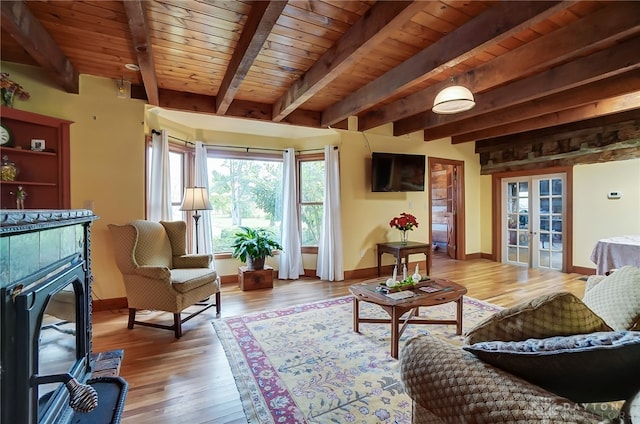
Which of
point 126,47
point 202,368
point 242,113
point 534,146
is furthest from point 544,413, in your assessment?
point 534,146

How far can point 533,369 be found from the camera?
0.90m

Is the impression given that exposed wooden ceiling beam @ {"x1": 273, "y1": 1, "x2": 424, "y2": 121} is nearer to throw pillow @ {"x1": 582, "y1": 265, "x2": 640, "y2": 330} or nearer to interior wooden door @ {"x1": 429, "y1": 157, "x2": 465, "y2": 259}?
throw pillow @ {"x1": 582, "y1": 265, "x2": 640, "y2": 330}

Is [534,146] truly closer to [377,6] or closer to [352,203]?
[352,203]

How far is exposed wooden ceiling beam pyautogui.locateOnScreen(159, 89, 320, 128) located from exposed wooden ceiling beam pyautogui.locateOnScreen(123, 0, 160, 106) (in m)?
0.39

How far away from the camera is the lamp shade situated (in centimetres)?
359

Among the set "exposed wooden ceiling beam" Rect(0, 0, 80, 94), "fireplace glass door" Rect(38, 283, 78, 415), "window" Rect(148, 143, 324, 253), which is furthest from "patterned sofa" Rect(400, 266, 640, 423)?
"window" Rect(148, 143, 324, 253)

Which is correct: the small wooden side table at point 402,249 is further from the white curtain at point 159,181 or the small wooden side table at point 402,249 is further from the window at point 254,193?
the white curtain at point 159,181

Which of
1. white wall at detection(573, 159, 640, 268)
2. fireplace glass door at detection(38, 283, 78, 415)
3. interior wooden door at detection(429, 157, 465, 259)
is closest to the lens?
fireplace glass door at detection(38, 283, 78, 415)

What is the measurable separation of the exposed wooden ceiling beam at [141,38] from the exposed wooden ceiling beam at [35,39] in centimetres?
62

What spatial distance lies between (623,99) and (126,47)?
5.43 m

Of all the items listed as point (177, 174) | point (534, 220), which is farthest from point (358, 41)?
point (534, 220)

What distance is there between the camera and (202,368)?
7.02 ft

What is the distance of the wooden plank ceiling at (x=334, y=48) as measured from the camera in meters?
1.99

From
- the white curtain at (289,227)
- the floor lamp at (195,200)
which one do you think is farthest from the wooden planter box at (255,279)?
the floor lamp at (195,200)
